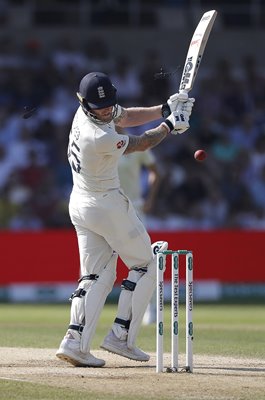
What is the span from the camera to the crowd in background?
14.8m

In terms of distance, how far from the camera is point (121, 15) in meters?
17.2

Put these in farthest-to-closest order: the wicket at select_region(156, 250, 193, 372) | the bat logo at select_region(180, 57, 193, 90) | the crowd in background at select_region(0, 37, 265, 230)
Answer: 1. the crowd in background at select_region(0, 37, 265, 230)
2. the bat logo at select_region(180, 57, 193, 90)
3. the wicket at select_region(156, 250, 193, 372)

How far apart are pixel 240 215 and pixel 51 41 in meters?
4.14

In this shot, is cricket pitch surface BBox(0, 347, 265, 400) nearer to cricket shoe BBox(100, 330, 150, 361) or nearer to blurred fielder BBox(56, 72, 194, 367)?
cricket shoe BBox(100, 330, 150, 361)

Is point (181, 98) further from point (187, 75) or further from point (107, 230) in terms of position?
point (107, 230)

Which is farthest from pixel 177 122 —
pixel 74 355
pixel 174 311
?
pixel 74 355

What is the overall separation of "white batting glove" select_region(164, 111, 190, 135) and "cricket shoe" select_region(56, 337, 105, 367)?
1425 mm

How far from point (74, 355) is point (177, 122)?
1548mm

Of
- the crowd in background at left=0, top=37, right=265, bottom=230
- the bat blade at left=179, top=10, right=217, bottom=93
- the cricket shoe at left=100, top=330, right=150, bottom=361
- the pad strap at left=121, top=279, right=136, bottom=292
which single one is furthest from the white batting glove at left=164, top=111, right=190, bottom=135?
the crowd in background at left=0, top=37, right=265, bottom=230

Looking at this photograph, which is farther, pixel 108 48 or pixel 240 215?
pixel 108 48

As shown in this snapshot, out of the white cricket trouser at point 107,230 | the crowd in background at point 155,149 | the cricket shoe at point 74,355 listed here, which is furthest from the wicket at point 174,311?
the crowd in background at point 155,149

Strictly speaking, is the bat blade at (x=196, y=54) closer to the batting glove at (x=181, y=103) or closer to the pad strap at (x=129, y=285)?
the batting glove at (x=181, y=103)

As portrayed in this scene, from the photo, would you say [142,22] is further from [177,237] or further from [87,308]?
[87,308]

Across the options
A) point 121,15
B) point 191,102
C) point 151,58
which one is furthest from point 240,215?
point 191,102
